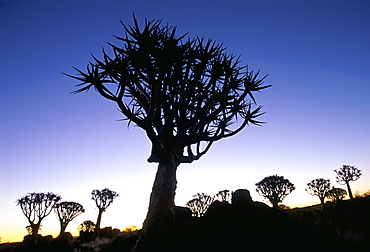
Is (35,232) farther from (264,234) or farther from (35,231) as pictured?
(264,234)

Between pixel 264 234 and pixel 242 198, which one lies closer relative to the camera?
pixel 264 234

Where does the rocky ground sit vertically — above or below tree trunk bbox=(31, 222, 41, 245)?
above

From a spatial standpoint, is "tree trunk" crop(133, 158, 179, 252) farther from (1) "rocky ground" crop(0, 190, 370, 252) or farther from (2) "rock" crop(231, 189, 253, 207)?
(2) "rock" crop(231, 189, 253, 207)

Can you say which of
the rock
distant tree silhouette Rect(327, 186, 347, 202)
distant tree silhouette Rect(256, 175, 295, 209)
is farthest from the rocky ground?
distant tree silhouette Rect(327, 186, 347, 202)

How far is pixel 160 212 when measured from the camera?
4.91 m

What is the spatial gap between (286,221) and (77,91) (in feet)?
30.3

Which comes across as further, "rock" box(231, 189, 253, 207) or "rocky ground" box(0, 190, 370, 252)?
"rock" box(231, 189, 253, 207)

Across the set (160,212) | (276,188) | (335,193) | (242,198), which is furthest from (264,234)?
(335,193)

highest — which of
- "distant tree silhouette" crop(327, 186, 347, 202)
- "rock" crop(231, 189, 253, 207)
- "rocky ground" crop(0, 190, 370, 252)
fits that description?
"rock" crop(231, 189, 253, 207)

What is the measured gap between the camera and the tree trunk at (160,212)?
4.59 metres

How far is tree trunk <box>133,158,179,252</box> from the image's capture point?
4.59m

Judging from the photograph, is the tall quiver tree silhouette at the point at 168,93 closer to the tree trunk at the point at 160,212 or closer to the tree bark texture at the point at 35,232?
the tree trunk at the point at 160,212

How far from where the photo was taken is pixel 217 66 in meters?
6.57

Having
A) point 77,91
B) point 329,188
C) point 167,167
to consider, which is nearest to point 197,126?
point 167,167
